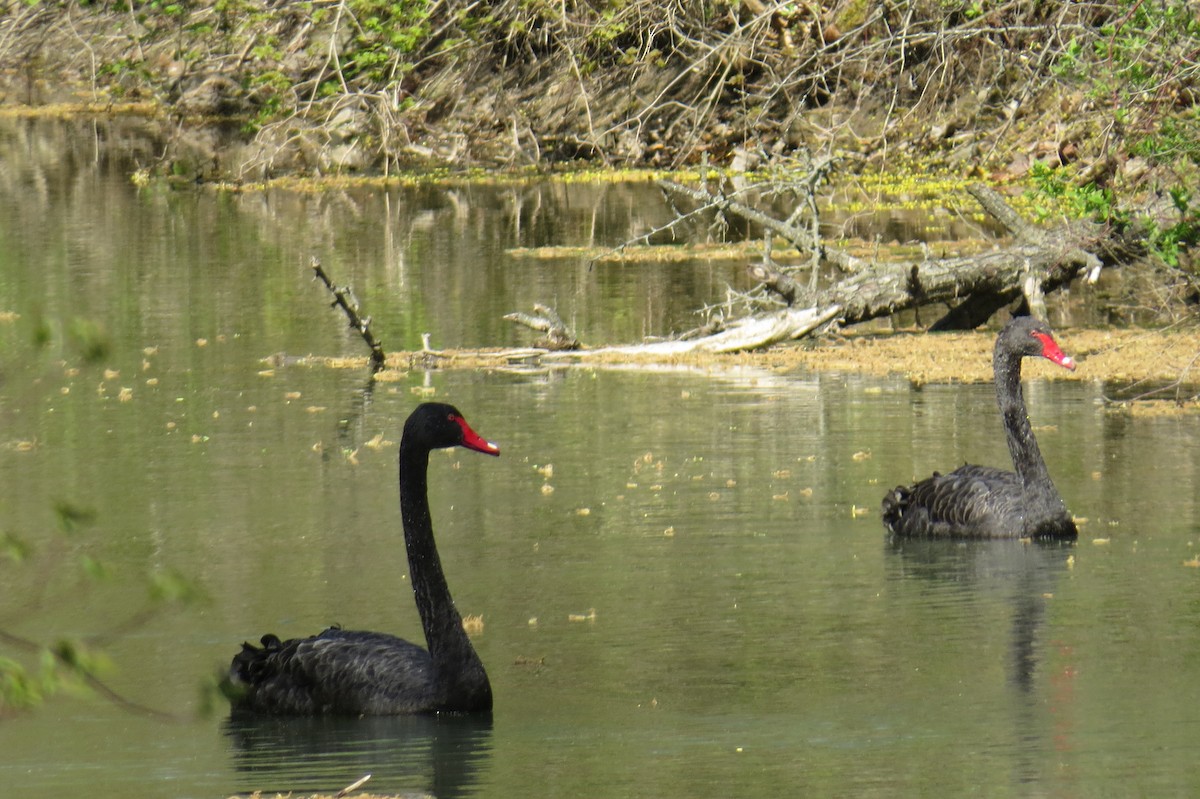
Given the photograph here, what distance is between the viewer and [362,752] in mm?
7934

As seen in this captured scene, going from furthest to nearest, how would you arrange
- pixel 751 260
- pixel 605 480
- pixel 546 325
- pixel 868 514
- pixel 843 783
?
pixel 751 260 → pixel 546 325 → pixel 605 480 → pixel 868 514 → pixel 843 783

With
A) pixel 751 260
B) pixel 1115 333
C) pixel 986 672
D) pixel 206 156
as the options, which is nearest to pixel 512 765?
pixel 986 672

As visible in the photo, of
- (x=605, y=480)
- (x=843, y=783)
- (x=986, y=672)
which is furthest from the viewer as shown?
(x=605, y=480)

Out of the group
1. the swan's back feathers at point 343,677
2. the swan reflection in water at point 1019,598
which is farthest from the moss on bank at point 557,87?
the swan's back feathers at point 343,677

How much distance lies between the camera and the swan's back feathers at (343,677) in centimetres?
835

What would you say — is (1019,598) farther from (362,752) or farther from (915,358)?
(915,358)

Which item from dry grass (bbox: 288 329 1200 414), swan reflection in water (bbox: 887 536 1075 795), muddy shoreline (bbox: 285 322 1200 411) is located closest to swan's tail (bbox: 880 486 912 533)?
swan reflection in water (bbox: 887 536 1075 795)

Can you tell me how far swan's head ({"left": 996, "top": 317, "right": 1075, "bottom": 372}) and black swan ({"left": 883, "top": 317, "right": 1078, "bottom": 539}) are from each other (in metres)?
0.06

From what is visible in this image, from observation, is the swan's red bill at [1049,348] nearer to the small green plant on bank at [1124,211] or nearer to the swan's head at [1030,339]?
the swan's head at [1030,339]

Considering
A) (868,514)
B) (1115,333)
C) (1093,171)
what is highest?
(1093,171)

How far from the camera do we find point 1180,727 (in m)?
7.78

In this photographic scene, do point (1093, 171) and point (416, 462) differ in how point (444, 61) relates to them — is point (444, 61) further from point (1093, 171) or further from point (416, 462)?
point (416, 462)

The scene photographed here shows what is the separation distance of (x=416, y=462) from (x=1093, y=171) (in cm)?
1282

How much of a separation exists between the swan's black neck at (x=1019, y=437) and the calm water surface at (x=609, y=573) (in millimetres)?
399
